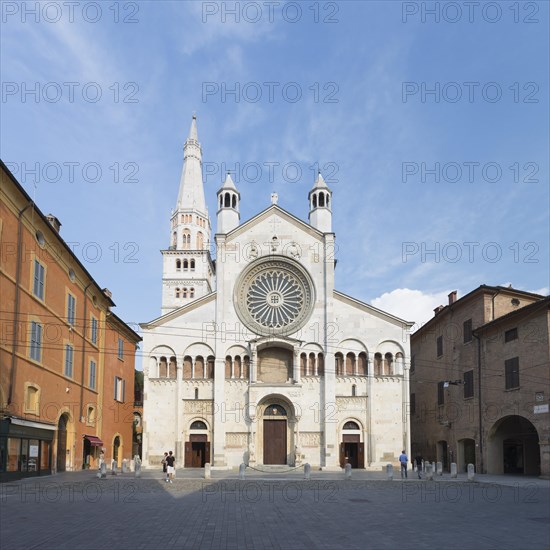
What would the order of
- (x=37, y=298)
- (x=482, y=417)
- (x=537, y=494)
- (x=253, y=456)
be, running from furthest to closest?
1. (x=253, y=456)
2. (x=482, y=417)
3. (x=37, y=298)
4. (x=537, y=494)

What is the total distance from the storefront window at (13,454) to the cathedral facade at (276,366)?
17237mm

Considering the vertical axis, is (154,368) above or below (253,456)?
above

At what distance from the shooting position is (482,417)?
133ft

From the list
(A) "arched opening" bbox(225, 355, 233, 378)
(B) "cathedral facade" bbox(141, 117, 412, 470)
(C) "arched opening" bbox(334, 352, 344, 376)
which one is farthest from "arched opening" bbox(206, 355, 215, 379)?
(C) "arched opening" bbox(334, 352, 344, 376)

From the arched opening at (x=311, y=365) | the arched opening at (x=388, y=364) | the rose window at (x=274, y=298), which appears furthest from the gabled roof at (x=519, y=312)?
the rose window at (x=274, y=298)

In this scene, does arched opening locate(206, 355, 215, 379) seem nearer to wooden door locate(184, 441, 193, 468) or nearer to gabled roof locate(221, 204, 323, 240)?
wooden door locate(184, 441, 193, 468)

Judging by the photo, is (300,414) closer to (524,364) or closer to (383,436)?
(383,436)

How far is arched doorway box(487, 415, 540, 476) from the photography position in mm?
39812

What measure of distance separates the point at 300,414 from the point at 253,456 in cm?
442

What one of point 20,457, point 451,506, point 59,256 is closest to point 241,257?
point 59,256

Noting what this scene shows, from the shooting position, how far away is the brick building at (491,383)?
35.4 meters

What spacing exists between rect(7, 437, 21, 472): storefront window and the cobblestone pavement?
80cm

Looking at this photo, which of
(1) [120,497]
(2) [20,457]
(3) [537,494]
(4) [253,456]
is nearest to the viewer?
(1) [120,497]

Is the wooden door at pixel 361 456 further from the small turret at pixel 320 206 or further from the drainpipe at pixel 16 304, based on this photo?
the drainpipe at pixel 16 304
